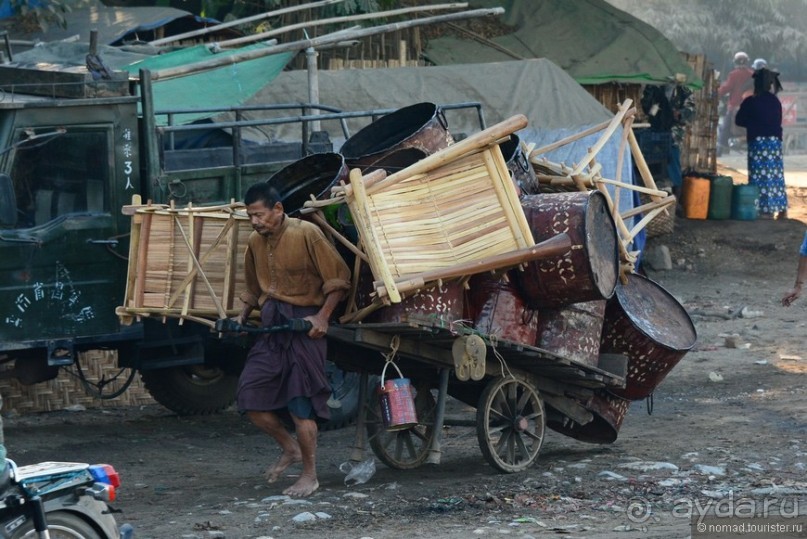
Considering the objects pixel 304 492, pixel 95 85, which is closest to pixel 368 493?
pixel 304 492

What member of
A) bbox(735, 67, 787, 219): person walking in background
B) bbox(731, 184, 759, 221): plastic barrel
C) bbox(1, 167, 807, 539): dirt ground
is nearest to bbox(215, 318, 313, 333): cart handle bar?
bbox(1, 167, 807, 539): dirt ground

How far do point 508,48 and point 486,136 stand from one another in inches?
415

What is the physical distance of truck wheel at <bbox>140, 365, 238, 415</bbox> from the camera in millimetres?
10359

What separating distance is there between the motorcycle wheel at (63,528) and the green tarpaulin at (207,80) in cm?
602

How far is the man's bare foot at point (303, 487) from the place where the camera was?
749 centimetres

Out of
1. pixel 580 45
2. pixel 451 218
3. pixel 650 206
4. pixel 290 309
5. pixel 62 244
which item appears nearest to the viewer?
pixel 451 218

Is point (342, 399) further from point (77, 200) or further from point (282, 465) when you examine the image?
point (77, 200)

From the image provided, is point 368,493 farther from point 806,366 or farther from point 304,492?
point 806,366

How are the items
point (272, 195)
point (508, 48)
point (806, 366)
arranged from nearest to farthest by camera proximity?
point (272, 195)
point (806, 366)
point (508, 48)

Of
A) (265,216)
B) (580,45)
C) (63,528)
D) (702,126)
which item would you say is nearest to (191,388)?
(265,216)

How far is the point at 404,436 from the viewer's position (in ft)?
27.8

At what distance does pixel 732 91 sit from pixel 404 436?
2218cm

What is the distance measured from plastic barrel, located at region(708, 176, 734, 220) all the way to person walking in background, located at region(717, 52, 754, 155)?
577 cm

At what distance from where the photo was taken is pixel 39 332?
858cm
